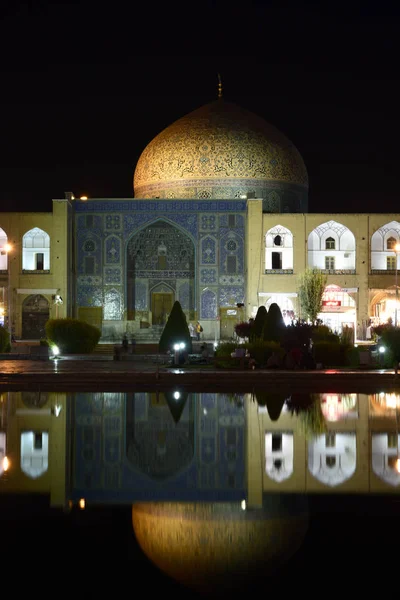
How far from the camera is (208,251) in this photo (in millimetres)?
27234

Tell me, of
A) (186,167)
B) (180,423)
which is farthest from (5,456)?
(186,167)

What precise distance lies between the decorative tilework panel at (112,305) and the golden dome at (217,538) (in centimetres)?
2229

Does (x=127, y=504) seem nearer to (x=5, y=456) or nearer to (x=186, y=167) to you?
(x=5, y=456)

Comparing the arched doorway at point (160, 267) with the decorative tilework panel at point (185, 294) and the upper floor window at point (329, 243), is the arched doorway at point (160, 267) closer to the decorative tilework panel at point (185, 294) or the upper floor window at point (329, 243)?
the decorative tilework panel at point (185, 294)

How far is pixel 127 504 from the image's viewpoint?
15.8 feet

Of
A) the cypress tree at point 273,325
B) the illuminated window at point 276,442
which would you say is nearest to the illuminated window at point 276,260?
the cypress tree at point 273,325

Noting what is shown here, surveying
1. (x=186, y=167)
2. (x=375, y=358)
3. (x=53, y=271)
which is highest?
(x=186, y=167)

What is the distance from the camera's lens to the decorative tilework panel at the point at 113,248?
2728 centimetres

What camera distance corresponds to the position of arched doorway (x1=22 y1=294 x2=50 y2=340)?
2672 cm

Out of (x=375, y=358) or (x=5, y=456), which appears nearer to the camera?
(x=5, y=456)

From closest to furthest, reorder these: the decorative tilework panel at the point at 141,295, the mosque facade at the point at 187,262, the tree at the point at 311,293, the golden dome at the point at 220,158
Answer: the tree at the point at 311,293
the mosque facade at the point at 187,262
the decorative tilework panel at the point at 141,295
the golden dome at the point at 220,158

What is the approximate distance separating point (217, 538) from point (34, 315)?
912 inches

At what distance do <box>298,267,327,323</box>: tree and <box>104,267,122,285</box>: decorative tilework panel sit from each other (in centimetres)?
552

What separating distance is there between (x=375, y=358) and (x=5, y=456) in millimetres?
11774
